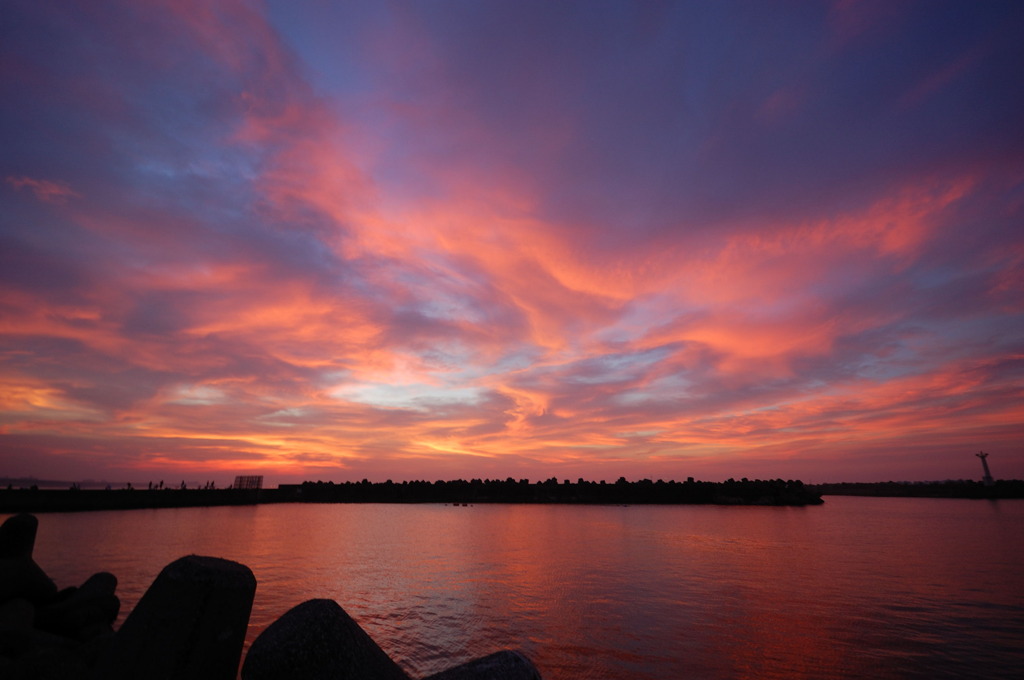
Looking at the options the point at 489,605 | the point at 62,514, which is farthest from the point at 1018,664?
the point at 62,514

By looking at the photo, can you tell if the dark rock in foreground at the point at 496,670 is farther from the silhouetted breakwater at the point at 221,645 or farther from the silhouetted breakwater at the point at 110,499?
the silhouetted breakwater at the point at 110,499

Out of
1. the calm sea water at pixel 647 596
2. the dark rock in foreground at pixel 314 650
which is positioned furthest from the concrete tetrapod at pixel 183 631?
the calm sea water at pixel 647 596

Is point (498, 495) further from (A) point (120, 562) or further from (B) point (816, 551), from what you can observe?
(A) point (120, 562)

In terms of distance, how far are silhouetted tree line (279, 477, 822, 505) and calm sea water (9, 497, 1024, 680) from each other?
68140 mm

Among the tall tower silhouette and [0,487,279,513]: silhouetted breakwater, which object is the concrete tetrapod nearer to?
[0,487,279,513]: silhouetted breakwater

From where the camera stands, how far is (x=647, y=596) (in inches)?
725

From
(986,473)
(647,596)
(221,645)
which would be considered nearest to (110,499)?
(647,596)

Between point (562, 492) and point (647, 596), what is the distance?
94.9 m

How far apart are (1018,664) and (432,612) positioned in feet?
48.8

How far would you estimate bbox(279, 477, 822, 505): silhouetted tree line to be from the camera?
104m

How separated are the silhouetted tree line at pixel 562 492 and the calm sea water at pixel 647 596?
224 feet

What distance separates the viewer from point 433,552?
31266 mm

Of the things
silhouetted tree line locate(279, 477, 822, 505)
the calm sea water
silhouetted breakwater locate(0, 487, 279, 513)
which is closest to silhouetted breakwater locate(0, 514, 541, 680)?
the calm sea water

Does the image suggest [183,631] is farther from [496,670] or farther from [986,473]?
[986,473]
